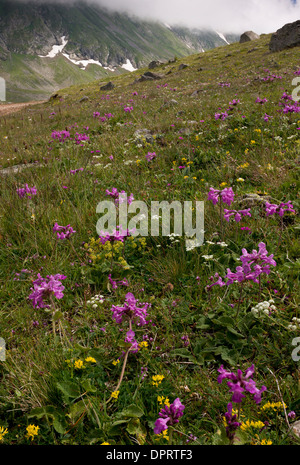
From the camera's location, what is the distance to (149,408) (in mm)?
2133

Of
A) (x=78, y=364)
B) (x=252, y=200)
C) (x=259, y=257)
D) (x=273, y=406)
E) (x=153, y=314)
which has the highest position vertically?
(x=252, y=200)

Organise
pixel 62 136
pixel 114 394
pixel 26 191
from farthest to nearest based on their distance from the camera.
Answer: pixel 62 136 → pixel 26 191 → pixel 114 394

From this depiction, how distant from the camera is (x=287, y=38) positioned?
27281 millimetres

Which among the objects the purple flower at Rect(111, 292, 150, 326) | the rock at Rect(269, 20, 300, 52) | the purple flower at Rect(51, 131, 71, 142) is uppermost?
the rock at Rect(269, 20, 300, 52)

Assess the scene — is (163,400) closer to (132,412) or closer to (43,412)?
(132,412)

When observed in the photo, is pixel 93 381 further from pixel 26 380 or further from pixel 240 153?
pixel 240 153

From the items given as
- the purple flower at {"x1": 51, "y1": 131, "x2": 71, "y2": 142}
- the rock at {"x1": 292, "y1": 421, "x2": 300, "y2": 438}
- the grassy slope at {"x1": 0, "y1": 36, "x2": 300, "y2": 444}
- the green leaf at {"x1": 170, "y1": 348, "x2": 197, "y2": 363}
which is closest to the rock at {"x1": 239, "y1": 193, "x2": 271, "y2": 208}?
the grassy slope at {"x1": 0, "y1": 36, "x2": 300, "y2": 444}

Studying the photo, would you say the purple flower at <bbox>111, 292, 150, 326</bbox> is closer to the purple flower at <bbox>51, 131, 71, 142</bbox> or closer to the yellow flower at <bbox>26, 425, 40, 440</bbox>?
the yellow flower at <bbox>26, 425, 40, 440</bbox>

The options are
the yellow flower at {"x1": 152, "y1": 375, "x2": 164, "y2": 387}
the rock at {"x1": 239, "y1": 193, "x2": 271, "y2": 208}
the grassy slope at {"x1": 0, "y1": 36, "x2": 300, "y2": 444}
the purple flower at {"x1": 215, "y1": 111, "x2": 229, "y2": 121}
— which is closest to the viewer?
the grassy slope at {"x1": 0, "y1": 36, "x2": 300, "y2": 444}

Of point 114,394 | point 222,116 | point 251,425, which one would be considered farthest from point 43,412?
point 222,116

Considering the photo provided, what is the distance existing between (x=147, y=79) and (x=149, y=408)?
120 ft

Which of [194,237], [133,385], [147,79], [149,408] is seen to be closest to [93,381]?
[133,385]

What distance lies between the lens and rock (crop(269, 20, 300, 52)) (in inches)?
1062

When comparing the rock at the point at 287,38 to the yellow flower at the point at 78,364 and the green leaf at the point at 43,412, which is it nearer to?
the yellow flower at the point at 78,364
